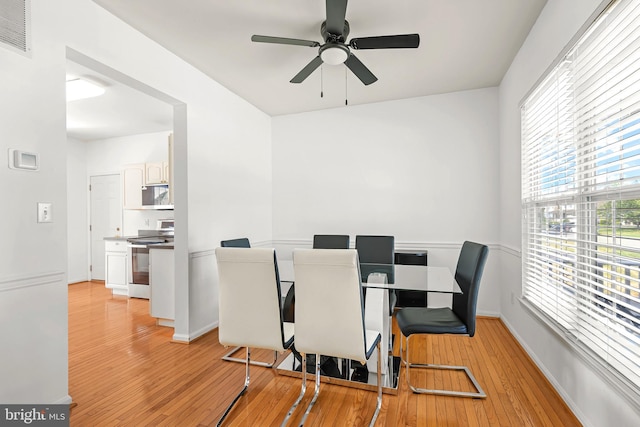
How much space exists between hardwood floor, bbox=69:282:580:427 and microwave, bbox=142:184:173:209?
2.53 meters

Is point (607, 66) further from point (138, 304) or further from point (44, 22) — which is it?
point (138, 304)

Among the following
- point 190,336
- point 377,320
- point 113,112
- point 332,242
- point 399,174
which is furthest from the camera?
point 113,112

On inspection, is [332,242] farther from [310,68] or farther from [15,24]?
[15,24]

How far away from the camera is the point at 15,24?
1822mm

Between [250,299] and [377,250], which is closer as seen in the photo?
[250,299]

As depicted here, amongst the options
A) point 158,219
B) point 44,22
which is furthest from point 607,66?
point 158,219

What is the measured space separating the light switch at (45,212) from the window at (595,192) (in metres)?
3.10

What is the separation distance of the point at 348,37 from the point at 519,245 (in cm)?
247

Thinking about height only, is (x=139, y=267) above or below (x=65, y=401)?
above

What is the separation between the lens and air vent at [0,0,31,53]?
177 cm

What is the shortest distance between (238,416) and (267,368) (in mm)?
627

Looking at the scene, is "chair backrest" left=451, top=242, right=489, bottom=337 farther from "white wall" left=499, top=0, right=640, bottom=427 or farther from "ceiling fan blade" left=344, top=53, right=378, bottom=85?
"ceiling fan blade" left=344, top=53, right=378, bottom=85

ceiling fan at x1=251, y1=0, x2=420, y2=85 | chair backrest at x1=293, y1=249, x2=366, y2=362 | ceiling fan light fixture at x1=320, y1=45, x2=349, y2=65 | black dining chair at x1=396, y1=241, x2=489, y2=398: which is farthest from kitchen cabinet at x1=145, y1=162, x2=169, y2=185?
black dining chair at x1=396, y1=241, x2=489, y2=398

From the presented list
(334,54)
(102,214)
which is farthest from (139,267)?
(334,54)
